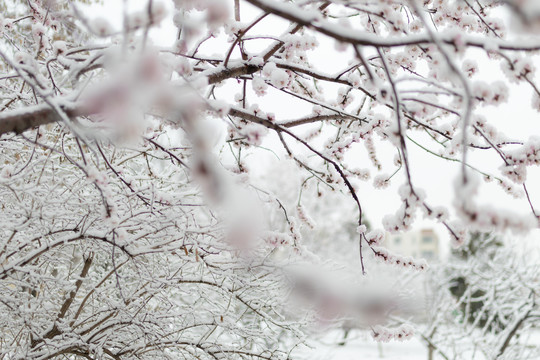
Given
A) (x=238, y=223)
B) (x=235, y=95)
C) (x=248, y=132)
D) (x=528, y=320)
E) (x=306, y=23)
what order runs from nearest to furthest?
(x=238, y=223) < (x=306, y=23) < (x=248, y=132) < (x=235, y=95) < (x=528, y=320)

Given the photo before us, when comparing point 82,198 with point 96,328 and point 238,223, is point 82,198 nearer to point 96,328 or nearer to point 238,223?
point 96,328

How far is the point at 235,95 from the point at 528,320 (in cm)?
809

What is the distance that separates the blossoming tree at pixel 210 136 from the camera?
146 cm

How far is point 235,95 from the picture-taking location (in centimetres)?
344

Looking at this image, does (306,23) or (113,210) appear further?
(113,210)

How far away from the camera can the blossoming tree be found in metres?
1.46

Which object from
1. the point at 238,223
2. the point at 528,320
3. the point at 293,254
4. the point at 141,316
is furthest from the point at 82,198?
the point at 528,320

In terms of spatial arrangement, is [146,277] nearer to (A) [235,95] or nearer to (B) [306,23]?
(A) [235,95]

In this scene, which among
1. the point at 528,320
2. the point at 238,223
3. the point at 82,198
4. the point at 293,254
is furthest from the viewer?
the point at 528,320

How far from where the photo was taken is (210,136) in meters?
1.24

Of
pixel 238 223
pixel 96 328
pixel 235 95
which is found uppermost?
pixel 235 95

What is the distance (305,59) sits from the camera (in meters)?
3.54

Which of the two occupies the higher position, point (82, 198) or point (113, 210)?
point (82, 198)

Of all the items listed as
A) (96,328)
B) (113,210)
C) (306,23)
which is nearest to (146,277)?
(96,328)
